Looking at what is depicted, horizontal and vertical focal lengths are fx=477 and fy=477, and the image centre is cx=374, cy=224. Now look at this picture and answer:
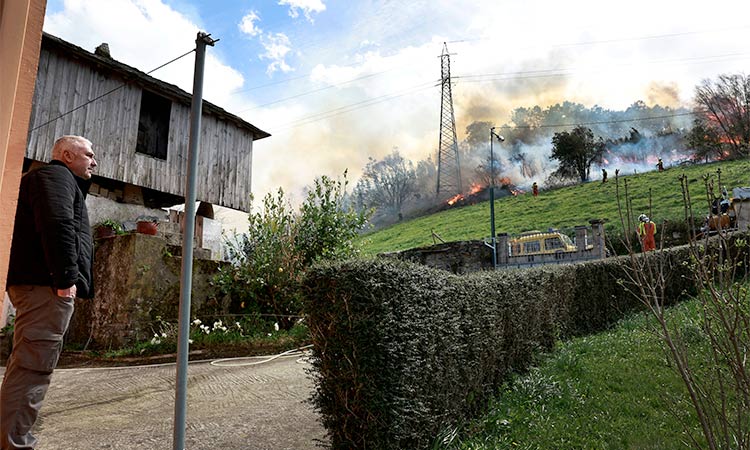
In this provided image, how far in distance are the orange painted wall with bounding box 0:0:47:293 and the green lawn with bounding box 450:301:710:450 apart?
140 inches

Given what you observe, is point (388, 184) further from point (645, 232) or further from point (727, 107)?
point (645, 232)

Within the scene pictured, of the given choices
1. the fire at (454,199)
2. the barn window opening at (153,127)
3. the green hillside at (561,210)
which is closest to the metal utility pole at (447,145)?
the fire at (454,199)

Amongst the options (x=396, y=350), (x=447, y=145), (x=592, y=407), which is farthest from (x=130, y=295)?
(x=447, y=145)

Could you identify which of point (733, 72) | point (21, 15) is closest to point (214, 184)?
point (21, 15)

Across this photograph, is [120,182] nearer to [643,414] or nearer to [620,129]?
[643,414]

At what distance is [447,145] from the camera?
57406 mm

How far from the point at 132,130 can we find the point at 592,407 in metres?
11.8

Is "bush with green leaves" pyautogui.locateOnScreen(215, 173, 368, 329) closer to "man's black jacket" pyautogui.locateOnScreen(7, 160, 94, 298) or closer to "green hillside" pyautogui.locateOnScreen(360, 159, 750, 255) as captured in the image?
"man's black jacket" pyautogui.locateOnScreen(7, 160, 94, 298)

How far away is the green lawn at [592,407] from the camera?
4129mm

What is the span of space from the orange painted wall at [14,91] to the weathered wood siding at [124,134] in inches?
426

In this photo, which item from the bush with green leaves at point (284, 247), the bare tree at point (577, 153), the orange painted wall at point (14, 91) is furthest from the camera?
the bare tree at point (577, 153)

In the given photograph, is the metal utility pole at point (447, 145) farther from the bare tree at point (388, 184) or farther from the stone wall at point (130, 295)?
the stone wall at point (130, 295)

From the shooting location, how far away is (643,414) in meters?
4.79

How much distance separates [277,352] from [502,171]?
5759 centimetres
